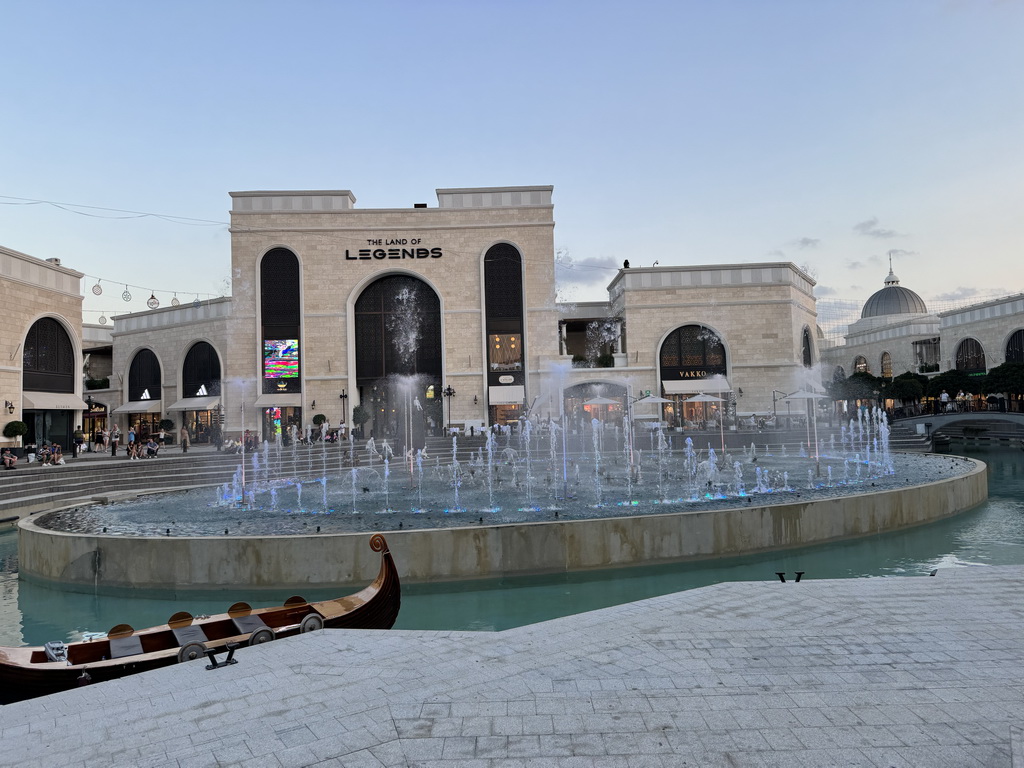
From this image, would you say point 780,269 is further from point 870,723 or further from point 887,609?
point 870,723

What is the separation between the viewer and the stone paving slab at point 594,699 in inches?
135

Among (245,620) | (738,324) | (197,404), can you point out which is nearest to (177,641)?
(245,620)

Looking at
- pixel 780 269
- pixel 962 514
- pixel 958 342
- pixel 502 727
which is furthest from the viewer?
pixel 958 342

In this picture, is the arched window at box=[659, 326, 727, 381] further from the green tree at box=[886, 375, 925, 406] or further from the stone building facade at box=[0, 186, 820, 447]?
the green tree at box=[886, 375, 925, 406]

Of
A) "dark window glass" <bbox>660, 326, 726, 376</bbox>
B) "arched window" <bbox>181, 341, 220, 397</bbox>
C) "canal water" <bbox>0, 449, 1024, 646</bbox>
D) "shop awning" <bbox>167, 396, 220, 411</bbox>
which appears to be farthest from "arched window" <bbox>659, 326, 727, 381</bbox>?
"canal water" <bbox>0, 449, 1024, 646</bbox>

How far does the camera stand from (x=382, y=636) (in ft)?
18.2

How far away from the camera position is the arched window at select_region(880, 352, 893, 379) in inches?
2296

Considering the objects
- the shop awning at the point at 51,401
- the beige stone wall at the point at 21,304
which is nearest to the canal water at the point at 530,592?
the beige stone wall at the point at 21,304

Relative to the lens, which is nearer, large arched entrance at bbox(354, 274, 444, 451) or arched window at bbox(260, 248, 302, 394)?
arched window at bbox(260, 248, 302, 394)

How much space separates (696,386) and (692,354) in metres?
2.02

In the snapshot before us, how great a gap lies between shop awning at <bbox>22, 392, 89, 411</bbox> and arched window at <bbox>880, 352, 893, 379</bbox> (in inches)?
2331

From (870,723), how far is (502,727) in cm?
201

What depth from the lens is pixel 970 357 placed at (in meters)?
45.5

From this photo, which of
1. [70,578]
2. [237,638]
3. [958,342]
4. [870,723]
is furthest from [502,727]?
[958,342]
